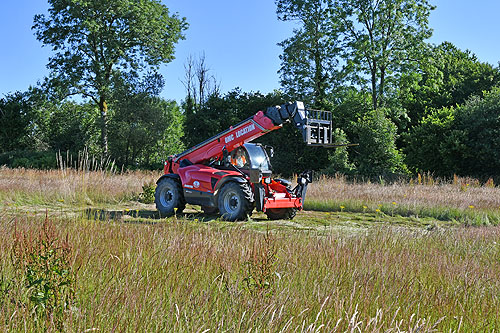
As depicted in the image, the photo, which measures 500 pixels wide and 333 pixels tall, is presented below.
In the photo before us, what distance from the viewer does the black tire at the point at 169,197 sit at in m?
11.6

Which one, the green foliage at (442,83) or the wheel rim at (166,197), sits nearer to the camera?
the wheel rim at (166,197)

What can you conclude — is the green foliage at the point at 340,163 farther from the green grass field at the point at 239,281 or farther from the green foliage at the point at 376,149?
the green grass field at the point at 239,281

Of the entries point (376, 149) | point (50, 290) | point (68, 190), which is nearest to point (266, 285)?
point (50, 290)

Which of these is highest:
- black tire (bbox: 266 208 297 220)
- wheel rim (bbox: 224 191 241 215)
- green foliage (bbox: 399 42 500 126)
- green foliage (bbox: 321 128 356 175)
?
green foliage (bbox: 399 42 500 126)

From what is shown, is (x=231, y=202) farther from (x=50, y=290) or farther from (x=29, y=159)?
(x=29, y=159)

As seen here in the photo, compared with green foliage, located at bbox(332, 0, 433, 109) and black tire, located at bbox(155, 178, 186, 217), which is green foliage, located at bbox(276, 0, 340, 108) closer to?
green foliage, located at bbox(332, 0, 433, 109)

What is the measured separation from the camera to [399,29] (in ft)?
87.4

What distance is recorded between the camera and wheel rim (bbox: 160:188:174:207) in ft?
38.7

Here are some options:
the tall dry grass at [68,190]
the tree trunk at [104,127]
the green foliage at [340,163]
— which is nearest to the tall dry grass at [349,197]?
the tall dry grass at [68,190]

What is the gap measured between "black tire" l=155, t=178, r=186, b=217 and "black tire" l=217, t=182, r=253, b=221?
4.33ft

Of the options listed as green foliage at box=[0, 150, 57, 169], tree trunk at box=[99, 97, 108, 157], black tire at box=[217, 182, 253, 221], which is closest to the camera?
black tire at box=[217, 182, 253, 221]

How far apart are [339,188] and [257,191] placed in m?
6.13

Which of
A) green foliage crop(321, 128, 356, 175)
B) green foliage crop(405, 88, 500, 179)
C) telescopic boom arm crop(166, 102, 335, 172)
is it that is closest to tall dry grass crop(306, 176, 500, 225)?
telescopic boom arm crop(166, 102, 335, 172)

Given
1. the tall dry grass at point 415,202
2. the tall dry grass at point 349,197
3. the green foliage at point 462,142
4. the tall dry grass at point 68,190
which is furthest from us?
the green foliage at point 462,142
